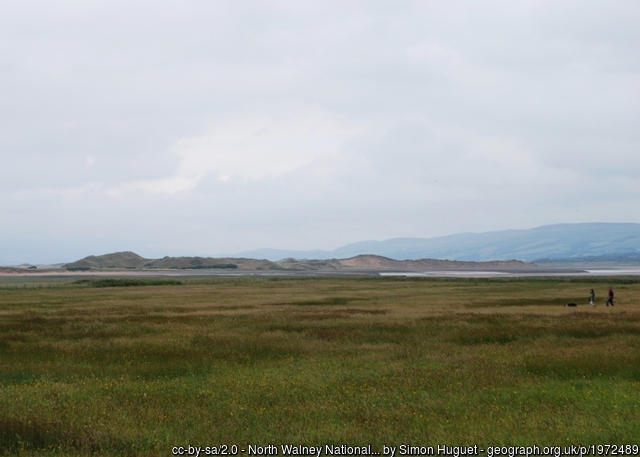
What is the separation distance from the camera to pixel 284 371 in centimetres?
1978

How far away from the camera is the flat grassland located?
12.3 m

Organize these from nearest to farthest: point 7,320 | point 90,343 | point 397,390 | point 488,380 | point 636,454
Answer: point 636,454 < point 397,390 < point 488,380 < point 90,343 < point 7,320

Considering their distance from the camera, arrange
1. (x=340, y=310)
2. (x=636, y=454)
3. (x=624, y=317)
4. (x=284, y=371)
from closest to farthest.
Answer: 1. (x=636, y=454)
2. (x=284, y=371)
3. (x=624, y=317)
4. (x=340, y=310)

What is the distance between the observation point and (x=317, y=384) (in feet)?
57.0

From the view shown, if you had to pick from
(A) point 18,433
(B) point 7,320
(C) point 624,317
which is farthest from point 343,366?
(B) point 7,320

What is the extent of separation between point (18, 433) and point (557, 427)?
37.1 feet

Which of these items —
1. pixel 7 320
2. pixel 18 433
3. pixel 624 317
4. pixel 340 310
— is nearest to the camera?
pixel 18 433

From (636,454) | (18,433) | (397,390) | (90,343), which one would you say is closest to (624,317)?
(397,390)

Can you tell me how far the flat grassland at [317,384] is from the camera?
12.3 m

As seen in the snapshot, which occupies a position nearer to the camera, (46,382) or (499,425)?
(499,425)

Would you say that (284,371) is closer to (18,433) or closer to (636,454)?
(18,433)

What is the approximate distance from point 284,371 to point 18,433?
9.03m

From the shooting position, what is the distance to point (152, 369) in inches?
807

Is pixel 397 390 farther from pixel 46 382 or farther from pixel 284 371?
pixel 46 382
